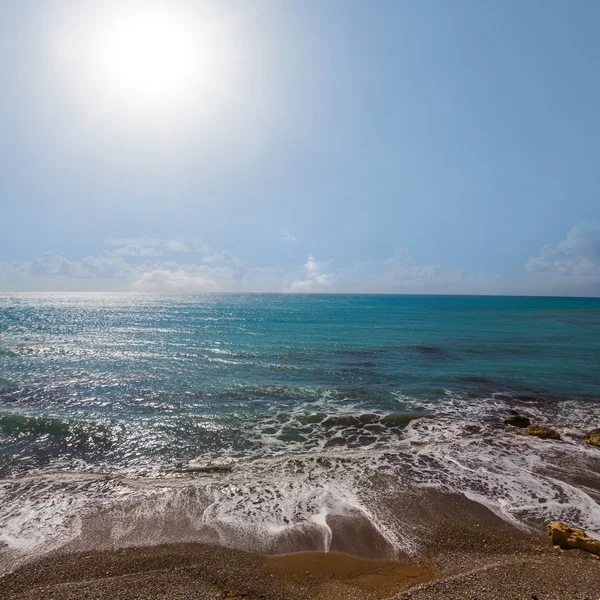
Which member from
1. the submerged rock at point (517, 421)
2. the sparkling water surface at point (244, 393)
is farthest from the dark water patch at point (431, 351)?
the submerged rock at point (517, 421)

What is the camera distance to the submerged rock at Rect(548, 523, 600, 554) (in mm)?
9484

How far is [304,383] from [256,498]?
1582cm

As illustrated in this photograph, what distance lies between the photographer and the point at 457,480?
551 inches

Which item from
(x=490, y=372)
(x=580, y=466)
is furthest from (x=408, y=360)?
(x=580, y=466)

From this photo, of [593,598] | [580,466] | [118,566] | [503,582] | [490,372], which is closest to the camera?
[593,598]

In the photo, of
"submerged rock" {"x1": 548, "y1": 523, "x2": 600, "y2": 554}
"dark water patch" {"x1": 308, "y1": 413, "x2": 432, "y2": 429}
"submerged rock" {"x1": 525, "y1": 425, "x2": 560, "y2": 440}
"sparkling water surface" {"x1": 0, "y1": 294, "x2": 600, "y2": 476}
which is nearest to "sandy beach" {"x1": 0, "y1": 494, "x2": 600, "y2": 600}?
"submerged rock" {"x1": 548, "y1": 523, "x2": 600, "y2": 554}

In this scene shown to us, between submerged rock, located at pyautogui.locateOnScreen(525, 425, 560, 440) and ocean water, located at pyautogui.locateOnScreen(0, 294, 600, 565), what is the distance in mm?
583

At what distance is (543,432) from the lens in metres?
18.2

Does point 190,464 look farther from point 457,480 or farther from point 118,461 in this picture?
point 457,480

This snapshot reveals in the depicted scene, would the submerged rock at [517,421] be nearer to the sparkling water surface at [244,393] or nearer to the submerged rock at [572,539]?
the sparkling water surface at [244,393]

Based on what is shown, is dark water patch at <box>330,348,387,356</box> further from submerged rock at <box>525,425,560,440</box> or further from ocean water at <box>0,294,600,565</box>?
submerged rock at <box>525,425,560,440</box>

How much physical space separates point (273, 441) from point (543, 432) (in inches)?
584

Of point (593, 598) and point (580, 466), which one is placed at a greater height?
point (593, 598)

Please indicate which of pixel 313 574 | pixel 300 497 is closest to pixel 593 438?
pixel 300 497
